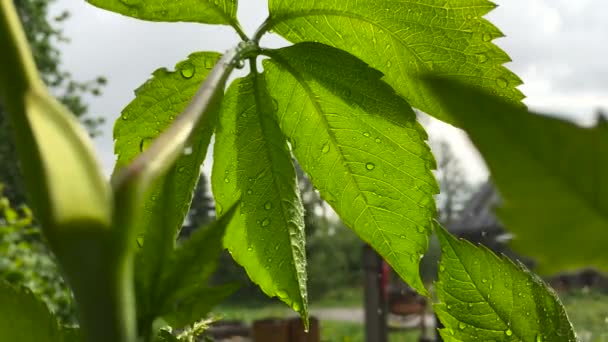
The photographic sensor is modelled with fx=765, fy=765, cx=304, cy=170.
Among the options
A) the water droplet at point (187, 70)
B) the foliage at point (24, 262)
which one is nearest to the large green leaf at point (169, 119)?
the water droplet at point (187, 70)

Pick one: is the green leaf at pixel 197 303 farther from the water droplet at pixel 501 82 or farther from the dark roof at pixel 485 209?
the water droplet at pixel 501 82

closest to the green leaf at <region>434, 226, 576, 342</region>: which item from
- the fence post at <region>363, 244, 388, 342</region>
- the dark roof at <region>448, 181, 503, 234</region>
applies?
the dark roof at <region>448, 181, 503, 234</region>

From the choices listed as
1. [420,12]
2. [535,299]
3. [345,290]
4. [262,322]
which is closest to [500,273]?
[535,299]

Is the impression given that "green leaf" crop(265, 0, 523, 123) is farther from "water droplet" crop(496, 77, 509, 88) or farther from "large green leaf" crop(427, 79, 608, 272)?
"large green leaf" crop(427, 79, 608, 272)

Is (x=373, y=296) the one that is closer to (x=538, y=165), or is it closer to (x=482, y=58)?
(x=482, y=58)

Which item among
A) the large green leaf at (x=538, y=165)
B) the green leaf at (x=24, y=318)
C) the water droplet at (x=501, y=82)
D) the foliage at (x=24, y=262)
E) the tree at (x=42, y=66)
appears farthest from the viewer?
the tree at (x=42, y=66)

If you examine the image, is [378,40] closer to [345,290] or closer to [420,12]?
[420,12]
